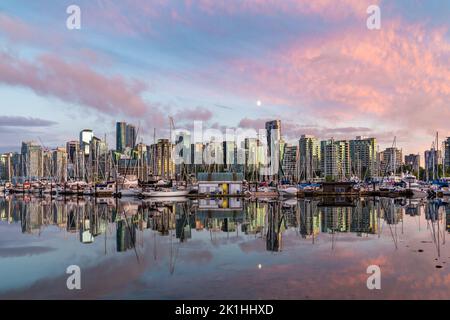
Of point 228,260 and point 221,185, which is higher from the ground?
point 221,185

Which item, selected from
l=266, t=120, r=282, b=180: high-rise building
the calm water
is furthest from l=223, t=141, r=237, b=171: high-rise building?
the calm water

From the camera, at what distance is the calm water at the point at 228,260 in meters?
18.4

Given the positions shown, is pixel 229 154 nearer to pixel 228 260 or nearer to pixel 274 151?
pixel 274 151

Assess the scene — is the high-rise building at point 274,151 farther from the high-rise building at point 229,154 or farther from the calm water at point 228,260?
the calm water at point 228,260

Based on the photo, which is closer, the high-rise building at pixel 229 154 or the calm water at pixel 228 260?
the calm water at pixel 228 260

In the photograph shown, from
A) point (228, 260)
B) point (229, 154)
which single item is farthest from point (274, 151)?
point (228, 260)

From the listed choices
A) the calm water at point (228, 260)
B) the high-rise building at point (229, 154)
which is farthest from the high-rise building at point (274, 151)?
the calm water at point (228, 260)

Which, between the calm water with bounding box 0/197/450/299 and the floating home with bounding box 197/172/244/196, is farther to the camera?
the floating home with bounding box 197/172/244/196

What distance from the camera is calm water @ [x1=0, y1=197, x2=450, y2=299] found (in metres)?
18.4

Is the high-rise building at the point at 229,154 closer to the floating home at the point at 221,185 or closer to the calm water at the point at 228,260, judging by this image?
the floating home at the point at 221,185

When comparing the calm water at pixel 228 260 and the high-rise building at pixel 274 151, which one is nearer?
the calm water at pixel 228 260

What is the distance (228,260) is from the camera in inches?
998

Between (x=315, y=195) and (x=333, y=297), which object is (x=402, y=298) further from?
(x=315, y=195)

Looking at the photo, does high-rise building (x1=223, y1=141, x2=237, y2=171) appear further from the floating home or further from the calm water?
the calm water
